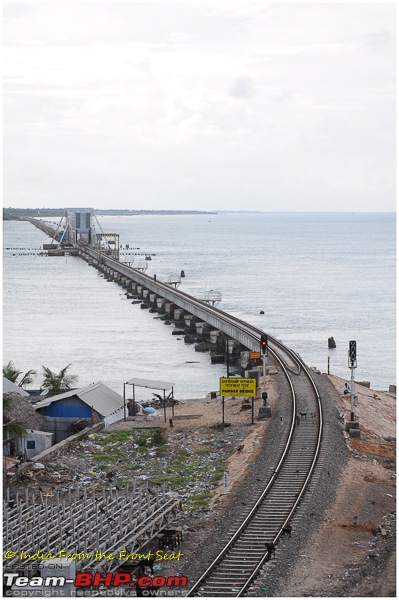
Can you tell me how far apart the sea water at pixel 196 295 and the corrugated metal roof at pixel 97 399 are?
23.9ft

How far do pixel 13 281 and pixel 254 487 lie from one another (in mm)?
92006

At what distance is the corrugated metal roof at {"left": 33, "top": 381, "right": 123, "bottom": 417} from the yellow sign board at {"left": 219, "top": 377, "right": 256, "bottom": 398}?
13.4 feet

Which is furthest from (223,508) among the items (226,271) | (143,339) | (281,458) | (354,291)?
(226,271)

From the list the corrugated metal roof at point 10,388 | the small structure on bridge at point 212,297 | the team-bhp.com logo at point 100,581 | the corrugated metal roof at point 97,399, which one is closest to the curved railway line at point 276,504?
the team-bhp.com logo at point 100,581

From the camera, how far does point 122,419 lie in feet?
105

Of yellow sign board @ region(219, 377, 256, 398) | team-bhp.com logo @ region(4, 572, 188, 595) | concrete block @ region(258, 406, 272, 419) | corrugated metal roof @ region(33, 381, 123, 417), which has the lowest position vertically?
team-bhp.com logo @ region(4, 572, 188, 595)

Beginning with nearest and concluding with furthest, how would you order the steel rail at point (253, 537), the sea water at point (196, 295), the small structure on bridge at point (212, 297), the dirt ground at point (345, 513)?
the steel rail at point (253, 537) < the dirt ground at point (345, 513) < the sea water at point (196, 295) < the small structure on bridge at point (212, 297)

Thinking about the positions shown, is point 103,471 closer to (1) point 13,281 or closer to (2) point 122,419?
(2) point 122,419

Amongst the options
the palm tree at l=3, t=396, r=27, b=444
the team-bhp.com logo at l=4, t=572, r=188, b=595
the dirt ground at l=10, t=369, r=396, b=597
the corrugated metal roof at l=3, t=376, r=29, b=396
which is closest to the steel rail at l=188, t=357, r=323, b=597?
the team-bhp.com logo at l=4, t=572, r=188, b=595

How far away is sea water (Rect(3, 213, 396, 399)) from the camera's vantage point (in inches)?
2023

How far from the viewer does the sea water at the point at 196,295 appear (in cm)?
5138

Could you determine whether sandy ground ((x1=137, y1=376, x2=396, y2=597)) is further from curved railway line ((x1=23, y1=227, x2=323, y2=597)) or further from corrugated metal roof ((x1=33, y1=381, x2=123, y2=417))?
corrugated metal roof ((x1=33, y1=381, x2=123, y2=417))

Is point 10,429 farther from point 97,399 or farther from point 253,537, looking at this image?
point 253,537

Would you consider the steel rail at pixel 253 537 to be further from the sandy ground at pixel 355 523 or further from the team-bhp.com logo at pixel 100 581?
the sandy ground at pixel 355 523
